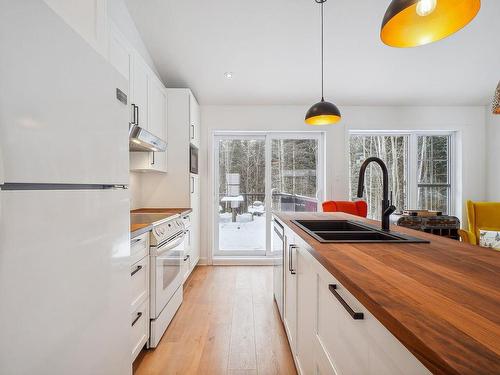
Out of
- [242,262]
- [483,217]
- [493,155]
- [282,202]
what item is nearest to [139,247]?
[242,262]

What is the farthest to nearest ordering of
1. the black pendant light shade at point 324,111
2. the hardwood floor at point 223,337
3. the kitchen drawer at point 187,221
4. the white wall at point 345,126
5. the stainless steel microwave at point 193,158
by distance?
the white wall at point 345,126
the stainless steel microwave at point 193,158
the kitchen drawer at point 187,221
the black pendant light shade at point 324,111
the hardwood floor at point 223,337

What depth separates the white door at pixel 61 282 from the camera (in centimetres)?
59

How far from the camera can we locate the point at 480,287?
660 mm

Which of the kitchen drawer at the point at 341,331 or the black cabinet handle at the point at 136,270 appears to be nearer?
the kitchen drawer at the point at 341,331

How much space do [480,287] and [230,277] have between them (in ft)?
9.90

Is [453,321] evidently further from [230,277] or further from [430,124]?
[430,124]

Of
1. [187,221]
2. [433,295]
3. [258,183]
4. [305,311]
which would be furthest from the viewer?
[258,183]

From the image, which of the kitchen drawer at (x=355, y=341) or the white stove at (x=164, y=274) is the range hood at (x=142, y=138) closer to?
the white stove at (x=164, y=274)

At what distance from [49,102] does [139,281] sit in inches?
52.9

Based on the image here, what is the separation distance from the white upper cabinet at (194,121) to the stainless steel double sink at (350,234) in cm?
203

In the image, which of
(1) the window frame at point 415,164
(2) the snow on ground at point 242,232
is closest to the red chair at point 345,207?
(1) the window frame at point 415,164

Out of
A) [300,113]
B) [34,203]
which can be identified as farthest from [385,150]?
[34,203]

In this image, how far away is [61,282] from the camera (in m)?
0.74

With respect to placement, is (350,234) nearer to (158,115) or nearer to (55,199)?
(55,199)
